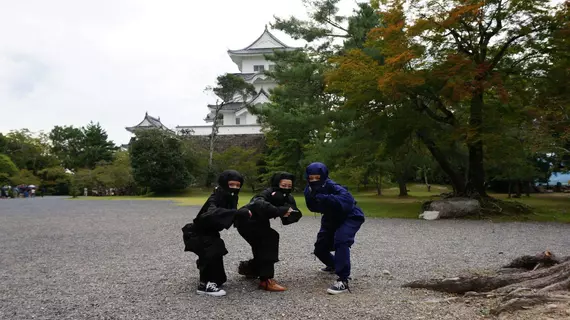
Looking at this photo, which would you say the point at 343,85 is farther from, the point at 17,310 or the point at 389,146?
the point at 17,310

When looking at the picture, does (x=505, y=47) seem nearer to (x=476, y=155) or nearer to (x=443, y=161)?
(x=476, y=155)

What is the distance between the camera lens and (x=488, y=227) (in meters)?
9.37

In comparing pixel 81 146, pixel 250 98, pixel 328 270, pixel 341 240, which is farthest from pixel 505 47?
pixel 81 146

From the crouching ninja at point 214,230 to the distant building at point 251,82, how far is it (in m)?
27.3

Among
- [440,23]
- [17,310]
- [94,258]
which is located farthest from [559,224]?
[17,310]

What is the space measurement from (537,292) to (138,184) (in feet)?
87.7

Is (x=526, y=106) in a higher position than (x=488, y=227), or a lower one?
higher

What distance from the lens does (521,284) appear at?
3316 millimetres

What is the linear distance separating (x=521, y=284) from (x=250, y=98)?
1293 inches

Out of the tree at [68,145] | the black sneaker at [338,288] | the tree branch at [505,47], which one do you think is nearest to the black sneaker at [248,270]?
the black sneaker at [338,288]

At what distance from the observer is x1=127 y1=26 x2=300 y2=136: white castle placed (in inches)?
1266

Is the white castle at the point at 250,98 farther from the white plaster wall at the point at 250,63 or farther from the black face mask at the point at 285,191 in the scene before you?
the black face mask at the point at 285,191

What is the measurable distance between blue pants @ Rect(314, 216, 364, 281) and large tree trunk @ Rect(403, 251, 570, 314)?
695 millimetres

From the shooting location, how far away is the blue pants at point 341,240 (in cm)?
385
